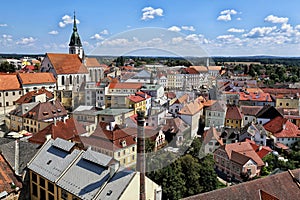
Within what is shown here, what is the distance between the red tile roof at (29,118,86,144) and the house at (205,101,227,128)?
10.4 metres

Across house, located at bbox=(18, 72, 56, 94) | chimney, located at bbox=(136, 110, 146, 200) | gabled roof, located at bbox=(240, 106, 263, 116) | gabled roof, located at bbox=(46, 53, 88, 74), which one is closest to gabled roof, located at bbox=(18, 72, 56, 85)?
house, located at bbox=(18, 72, 56, 94)

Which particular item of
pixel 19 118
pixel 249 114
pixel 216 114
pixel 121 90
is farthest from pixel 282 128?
pixel 19 118

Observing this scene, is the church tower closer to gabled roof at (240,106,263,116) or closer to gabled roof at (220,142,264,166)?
gabled roof at (240,106,263,116)

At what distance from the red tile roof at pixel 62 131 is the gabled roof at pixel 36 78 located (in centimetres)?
1735

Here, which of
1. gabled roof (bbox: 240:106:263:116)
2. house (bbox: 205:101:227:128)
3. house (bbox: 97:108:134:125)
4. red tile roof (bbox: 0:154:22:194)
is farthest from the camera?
gabled roof (bbox: 240:106:263:116)

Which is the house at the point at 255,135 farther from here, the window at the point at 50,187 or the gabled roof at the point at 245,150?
the window at the point at 50,187

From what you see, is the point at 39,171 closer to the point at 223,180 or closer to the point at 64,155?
the point at 64,155

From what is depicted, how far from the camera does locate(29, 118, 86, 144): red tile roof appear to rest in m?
19.9

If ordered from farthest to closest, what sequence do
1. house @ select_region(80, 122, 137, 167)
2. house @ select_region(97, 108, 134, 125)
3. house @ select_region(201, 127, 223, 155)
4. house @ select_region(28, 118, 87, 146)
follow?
house @ select_region(201, 127, 223, 155)
house @ select_region(28, 118, 87, 146)
house @ select_region(80, 122, 137, 167)
house @ select_region(97, 108, 134, 125)

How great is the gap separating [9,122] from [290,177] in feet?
87.0

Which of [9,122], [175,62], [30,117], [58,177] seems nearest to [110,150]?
[58,177]

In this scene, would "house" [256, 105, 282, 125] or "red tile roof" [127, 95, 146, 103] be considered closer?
"red tile roof" [127, 95, 146, 103]

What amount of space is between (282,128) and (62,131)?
22907mm

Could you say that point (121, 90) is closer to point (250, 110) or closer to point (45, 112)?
point (45, 112)
